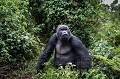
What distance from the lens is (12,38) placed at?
5.12m

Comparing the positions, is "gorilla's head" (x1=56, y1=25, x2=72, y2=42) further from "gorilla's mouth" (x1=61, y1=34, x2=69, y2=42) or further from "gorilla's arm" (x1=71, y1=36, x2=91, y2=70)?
"gorilla's arm" (x1=71, y1=36, x2=91, y2=70)

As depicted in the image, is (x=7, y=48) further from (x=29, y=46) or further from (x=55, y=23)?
(x=55, y=23)

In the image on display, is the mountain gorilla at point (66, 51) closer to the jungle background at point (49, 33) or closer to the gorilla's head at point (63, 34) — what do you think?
the gorilla's head at point (63, 34)

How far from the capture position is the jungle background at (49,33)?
3998mm

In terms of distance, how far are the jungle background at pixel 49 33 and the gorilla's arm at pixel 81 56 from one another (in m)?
0.14

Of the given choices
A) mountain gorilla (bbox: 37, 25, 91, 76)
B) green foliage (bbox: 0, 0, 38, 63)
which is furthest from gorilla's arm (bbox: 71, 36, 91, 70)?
green foliage (bbox: 0, 0, 38, 63)

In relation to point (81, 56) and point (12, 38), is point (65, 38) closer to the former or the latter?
point (81, 56)

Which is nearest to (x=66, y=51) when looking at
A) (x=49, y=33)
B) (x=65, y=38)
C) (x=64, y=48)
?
(x=64, y=48)

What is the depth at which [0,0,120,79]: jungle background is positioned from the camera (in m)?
4.00

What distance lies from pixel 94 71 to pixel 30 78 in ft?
4.53

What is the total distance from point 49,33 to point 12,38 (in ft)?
8.05

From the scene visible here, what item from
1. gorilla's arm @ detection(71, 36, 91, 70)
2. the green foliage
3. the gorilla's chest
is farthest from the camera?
the green foliage

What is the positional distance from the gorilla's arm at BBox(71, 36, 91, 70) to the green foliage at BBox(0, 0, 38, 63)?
3.69ft

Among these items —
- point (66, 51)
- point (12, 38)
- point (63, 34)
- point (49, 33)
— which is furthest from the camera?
point (49, 33)
